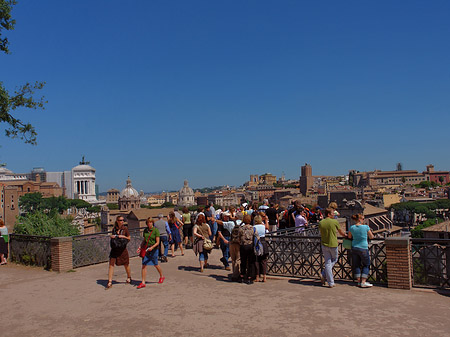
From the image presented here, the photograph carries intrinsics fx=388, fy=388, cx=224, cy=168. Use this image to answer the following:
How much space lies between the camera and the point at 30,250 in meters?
11.6

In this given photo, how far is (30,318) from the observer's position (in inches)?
257

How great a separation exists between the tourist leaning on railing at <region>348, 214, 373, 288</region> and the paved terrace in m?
0.29

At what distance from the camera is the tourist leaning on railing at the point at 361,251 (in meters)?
7.39

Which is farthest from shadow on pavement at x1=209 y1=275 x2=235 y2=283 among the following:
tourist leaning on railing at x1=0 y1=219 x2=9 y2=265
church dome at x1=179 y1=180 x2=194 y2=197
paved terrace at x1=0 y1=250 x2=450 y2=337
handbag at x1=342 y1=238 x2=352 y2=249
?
church dome at x1=179 y1=180 x2=194 y2=197

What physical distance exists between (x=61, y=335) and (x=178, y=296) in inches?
91.6

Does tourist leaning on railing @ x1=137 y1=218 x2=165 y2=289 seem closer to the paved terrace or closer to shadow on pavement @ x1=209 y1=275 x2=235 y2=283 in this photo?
the paved terrace

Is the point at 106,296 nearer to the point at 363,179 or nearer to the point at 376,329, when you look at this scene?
the point at 376,329

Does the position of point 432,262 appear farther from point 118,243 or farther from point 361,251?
point 118,243

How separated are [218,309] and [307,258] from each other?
8.64 ft

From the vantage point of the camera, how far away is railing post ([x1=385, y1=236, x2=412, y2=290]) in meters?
7.13

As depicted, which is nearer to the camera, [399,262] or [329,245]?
[399,262]

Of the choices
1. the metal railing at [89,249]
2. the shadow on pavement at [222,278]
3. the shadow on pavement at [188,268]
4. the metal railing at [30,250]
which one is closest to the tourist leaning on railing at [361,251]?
the shadow on pavement at [222,278]

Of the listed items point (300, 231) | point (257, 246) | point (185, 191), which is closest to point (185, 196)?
point (185, 191)

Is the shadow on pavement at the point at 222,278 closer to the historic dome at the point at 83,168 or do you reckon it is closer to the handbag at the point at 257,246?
the handbag at the point at 257,246
